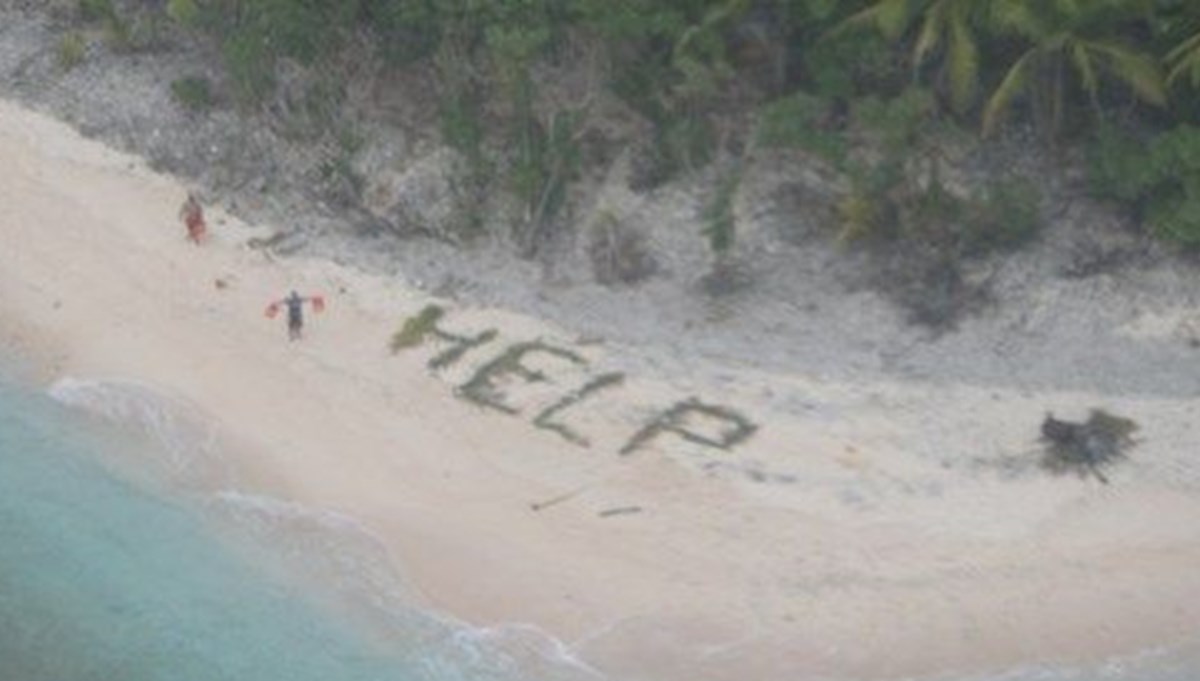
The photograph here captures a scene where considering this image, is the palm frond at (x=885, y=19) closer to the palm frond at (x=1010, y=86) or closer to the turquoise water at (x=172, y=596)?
the palm frond at (x=1010, y=86)

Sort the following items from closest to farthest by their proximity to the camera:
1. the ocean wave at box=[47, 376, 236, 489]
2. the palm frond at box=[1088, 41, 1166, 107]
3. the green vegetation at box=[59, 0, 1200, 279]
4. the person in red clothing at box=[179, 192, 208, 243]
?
1. the ocean wave at box=[47, 376, 236, 489]
2. the palm frond at box=[1088, 41, 1166, 107]
3. the green vegetation at box=[59, 0, 1200, 279]
4. the person in red clothing at box=[179, 192, 208, 243]

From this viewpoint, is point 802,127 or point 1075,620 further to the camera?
point 802,127

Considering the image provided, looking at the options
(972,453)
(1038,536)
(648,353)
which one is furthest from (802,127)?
(1038,536)

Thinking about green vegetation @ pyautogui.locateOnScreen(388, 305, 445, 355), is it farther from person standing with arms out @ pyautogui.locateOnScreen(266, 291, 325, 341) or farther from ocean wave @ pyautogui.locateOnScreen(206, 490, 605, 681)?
ocean wave @ pyautogui.locateOnScreen(206, 490, 605, 681)

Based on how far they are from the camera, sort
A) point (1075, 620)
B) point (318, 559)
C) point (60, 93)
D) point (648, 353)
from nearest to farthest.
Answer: point (1075, 620) → point (318, 559) → point (648, 353) → point (60, 93)

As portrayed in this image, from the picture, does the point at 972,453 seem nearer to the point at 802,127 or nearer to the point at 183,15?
the point at 802,127

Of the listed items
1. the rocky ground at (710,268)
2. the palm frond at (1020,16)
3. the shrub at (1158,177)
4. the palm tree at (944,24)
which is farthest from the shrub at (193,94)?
the shrub at (1158,177)

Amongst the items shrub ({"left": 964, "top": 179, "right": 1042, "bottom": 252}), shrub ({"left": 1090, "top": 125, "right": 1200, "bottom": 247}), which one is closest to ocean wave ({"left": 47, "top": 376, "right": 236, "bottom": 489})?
shrub ({"left": 964, "top": 179, "right": 1042, "bottom": 252})
